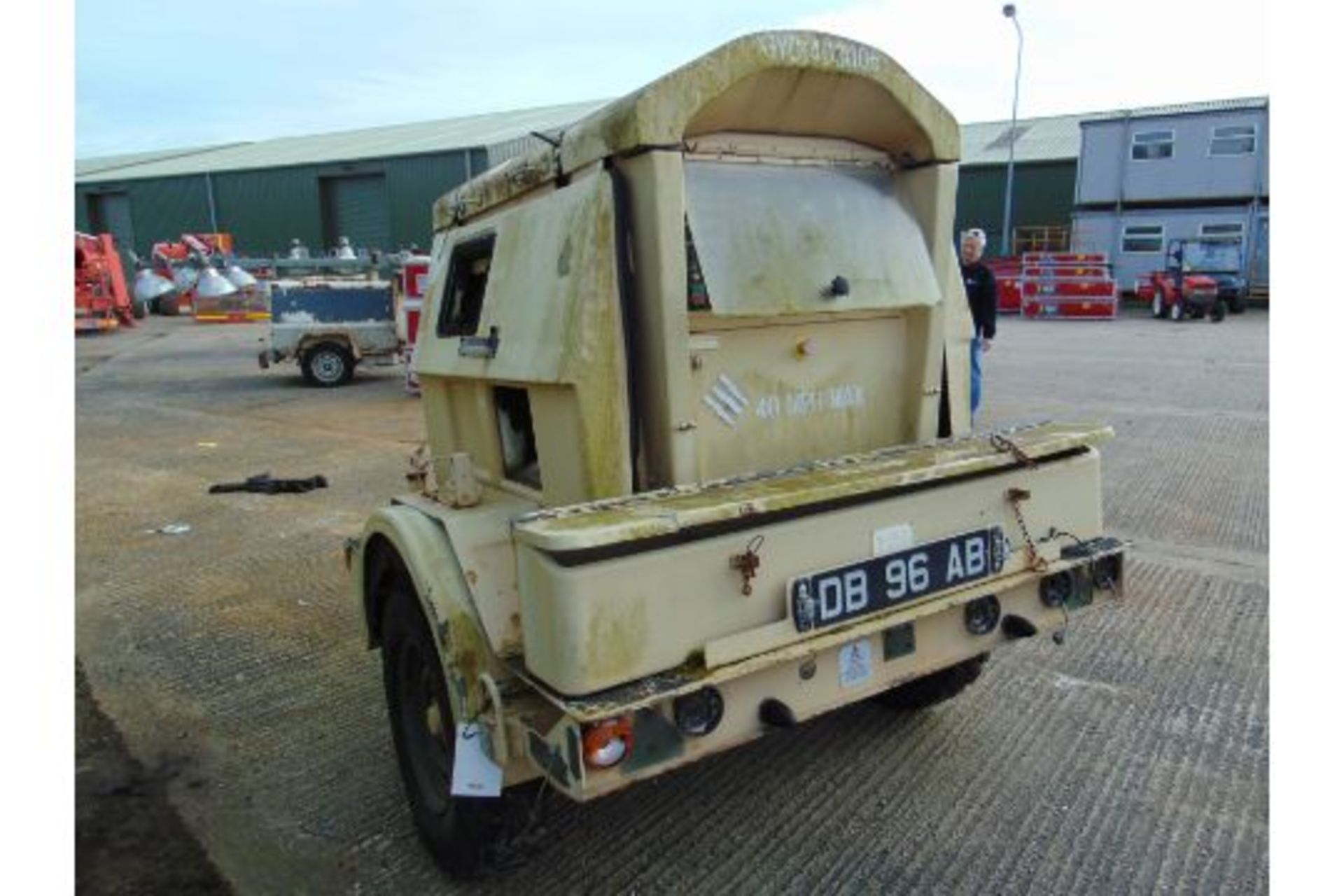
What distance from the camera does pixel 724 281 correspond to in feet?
8.59

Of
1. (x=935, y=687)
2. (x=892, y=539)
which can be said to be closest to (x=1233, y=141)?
(x=935, y=687)

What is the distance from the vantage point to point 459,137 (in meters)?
38.6

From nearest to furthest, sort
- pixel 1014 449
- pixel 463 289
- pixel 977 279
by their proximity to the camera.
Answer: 1. pixel 1014 449
2. pixel 463 289
3. pixel 977 279

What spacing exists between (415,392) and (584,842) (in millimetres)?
11235

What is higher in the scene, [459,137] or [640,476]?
[459,137]

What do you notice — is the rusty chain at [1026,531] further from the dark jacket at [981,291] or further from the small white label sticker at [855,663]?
the dark jacket at [981,291]

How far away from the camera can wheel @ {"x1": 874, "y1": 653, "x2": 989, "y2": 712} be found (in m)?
3.51

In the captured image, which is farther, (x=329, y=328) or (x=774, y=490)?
(x=329, y=328)

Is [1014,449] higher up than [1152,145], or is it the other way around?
[1152,145]

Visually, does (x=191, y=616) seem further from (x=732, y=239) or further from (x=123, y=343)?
(x=123, y=343)

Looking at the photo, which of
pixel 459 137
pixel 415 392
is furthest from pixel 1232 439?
pixel 459 137

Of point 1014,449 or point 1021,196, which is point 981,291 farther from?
point 1021,196

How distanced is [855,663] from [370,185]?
3849cm

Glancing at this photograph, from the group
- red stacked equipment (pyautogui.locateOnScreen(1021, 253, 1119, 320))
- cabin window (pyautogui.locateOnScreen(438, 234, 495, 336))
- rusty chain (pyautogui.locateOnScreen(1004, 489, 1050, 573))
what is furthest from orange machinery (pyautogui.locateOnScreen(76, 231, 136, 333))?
rusty chain (pyautogui.locateOnScreen(1004, 489, 1050, 573))
